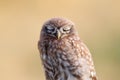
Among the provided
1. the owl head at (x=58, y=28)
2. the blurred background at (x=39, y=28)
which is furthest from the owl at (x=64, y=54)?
the blurred background at (x=39, y=28)

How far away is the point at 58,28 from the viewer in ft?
23.9

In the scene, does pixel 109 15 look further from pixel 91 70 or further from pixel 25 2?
pixel 91 70

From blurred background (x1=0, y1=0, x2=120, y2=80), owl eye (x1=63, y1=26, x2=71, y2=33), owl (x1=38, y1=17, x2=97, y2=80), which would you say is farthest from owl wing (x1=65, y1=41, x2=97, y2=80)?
blurred background (x1=0, y1=0, x2=120, y2=80)

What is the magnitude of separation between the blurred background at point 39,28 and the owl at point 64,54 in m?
2.98

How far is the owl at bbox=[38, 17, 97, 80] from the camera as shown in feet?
23.8

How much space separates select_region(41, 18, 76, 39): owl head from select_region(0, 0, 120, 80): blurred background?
301 centimetres

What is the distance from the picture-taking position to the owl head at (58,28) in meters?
7.25

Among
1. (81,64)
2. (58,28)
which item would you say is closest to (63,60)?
(81,64)

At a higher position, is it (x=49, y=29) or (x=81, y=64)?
(x=49, y=29)

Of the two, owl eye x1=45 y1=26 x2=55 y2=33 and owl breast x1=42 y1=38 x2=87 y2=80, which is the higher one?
owl eye x1=45 y1=26 x2=55 y2=33

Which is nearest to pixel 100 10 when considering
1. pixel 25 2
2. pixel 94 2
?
pixel 94 2

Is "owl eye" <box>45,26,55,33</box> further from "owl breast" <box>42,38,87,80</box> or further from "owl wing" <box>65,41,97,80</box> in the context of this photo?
"owl wing" <box>65,41,97,80</box>

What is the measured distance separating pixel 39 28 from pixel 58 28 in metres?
4.87

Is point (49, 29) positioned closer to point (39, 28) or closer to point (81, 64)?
point (81, 64)
